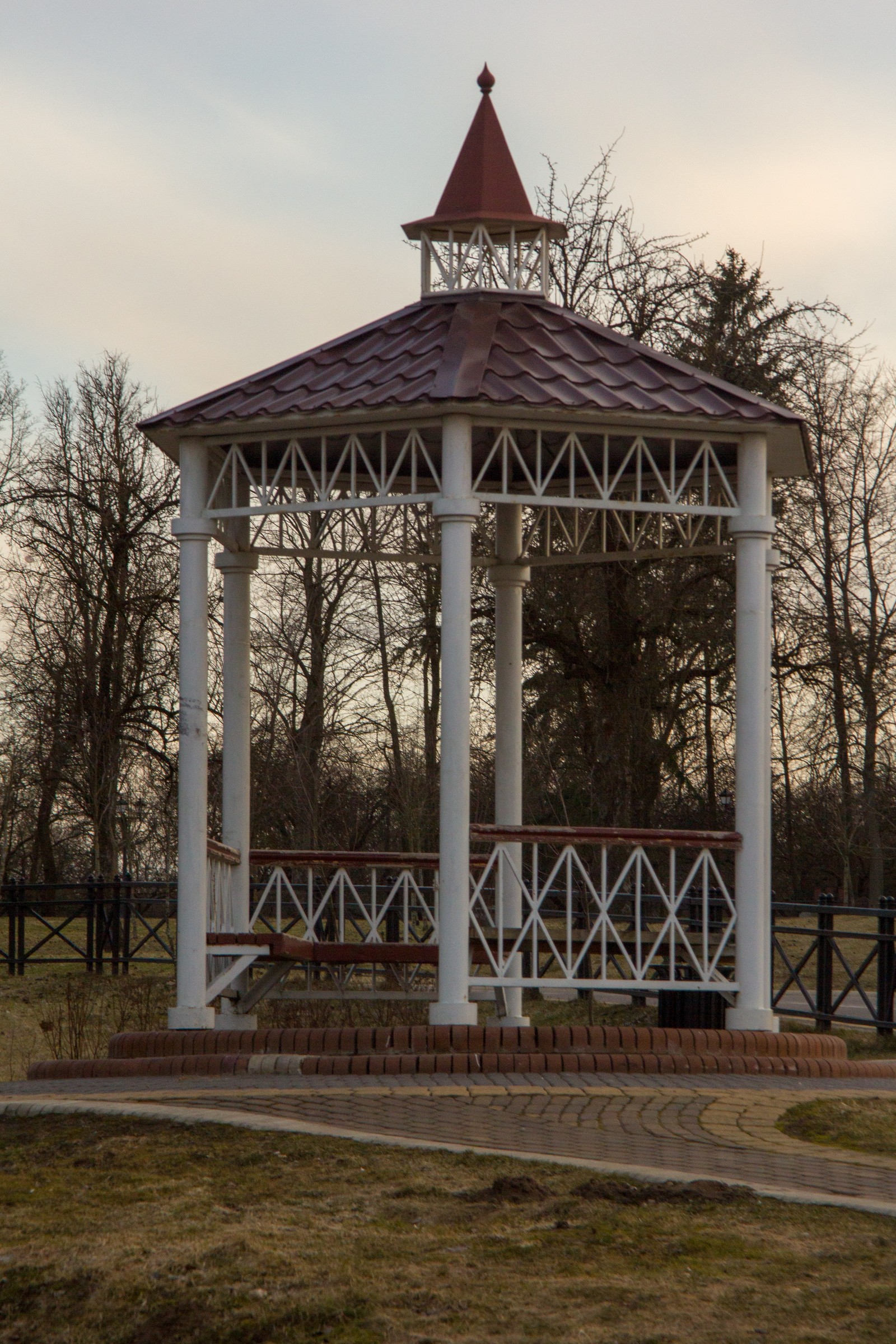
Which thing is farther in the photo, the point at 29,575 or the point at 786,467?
the point at 29,575

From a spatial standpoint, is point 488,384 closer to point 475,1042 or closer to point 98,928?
point 475,1042

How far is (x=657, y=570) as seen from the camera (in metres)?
23.3

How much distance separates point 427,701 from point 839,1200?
76.2 feet

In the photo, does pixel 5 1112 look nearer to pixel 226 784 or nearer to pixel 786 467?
pixel 226 784

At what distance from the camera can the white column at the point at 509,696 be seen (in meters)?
10.9

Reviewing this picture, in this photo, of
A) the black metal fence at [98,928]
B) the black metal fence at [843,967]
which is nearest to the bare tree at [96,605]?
the black metal fence at [98,928]

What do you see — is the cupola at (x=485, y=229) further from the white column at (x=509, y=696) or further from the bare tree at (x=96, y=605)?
the bare tree at (x=96, y=605)

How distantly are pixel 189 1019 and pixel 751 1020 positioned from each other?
3.24m

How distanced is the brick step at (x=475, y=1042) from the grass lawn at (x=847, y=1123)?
1.09 meters

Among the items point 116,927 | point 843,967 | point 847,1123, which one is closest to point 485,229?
point 847,1123

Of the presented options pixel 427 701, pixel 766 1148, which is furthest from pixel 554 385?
pixel 427 701

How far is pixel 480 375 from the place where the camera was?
908cm

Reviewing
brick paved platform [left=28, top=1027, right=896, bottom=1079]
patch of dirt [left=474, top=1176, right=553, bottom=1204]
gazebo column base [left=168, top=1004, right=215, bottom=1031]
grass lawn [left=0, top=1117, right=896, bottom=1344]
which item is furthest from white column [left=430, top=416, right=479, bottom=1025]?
patch of dirt [left=474, top=1176, right=553, bottom=1204]

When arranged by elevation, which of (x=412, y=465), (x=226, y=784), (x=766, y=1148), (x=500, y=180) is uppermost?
(x=500, y=180)
